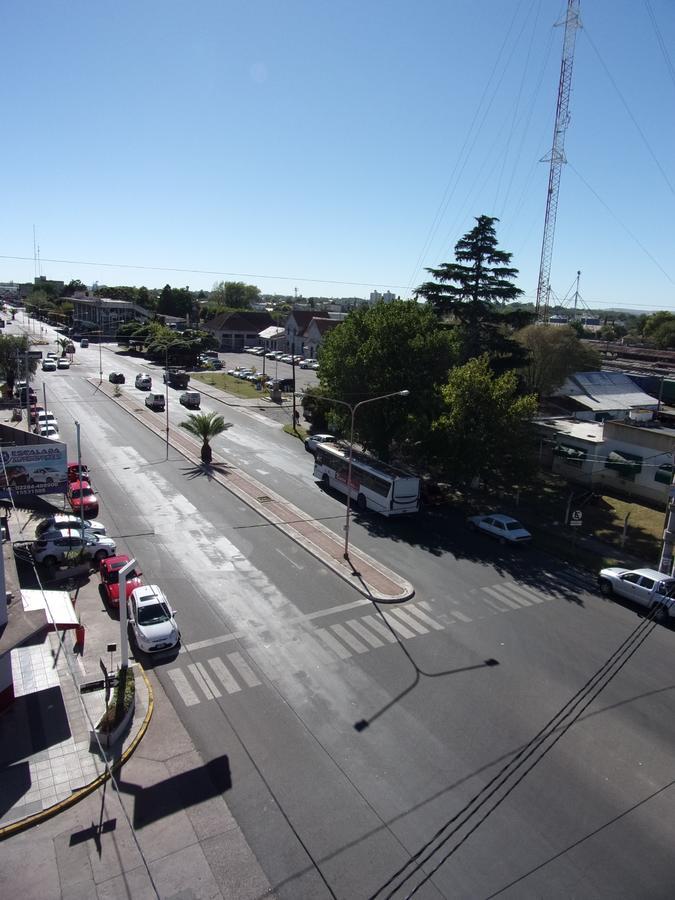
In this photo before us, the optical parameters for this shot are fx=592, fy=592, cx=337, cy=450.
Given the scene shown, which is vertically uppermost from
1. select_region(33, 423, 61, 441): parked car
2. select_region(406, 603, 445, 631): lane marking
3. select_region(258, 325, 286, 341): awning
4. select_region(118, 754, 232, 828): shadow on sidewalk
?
select_region(258, 325, 286, 341): awning

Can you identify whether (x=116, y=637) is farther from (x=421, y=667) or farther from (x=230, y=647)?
(x=421, y=667)

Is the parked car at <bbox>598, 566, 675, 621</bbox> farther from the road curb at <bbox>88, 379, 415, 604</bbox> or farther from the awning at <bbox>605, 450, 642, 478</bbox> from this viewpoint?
the awning at <bbox>605, 450, 642, 478</bbox>

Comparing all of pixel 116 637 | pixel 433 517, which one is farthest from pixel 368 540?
pixel 116 637

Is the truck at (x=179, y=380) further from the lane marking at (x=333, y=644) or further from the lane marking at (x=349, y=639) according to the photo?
the lane marking at (x=333, y=644)

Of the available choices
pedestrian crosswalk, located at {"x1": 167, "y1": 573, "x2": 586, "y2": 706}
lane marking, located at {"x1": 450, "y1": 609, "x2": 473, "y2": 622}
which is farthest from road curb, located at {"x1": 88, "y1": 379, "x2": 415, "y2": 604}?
lane marking, located at {"x1": 450, "y1": 609, "x2": 473, "y2": 622}

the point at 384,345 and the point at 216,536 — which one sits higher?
the point at 384,345

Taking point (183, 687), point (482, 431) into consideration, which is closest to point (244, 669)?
point (183, 687)
